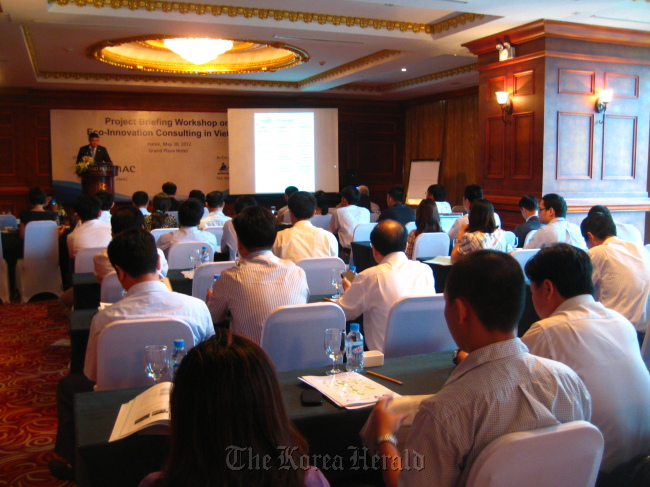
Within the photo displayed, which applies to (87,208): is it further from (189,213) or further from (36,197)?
(36,197)

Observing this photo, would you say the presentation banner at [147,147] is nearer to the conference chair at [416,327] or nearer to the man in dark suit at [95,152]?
the man in dark suit at [95,152]

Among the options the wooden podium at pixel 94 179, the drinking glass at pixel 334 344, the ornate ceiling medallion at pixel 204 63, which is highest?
the ornate ceiling medallion at pixel 204 63

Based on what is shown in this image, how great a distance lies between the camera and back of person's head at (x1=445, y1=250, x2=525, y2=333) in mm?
1536

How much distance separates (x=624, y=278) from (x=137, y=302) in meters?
2.97

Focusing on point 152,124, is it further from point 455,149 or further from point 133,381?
point 133,381

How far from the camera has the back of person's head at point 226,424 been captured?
3.61ft

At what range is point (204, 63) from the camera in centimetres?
1146

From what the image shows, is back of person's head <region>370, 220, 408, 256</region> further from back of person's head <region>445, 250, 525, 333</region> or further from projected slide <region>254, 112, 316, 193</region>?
projected slide <region>254, 112, 316, 193</region>

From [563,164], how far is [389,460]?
21.9ft

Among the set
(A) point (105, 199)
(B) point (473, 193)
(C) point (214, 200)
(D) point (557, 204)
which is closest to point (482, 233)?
(D) point (557, 204)

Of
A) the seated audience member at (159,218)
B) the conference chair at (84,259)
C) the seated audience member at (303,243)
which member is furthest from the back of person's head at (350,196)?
the conference chair at (84,259)

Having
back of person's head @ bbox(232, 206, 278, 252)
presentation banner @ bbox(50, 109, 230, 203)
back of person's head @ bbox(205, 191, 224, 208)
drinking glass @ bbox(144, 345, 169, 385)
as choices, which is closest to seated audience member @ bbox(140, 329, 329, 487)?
drinking glass @ bbox(144, 345, 169, 385)

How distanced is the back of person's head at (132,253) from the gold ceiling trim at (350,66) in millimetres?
7423

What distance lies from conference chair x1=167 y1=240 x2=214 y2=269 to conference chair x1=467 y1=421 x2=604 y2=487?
3966 millimetres
